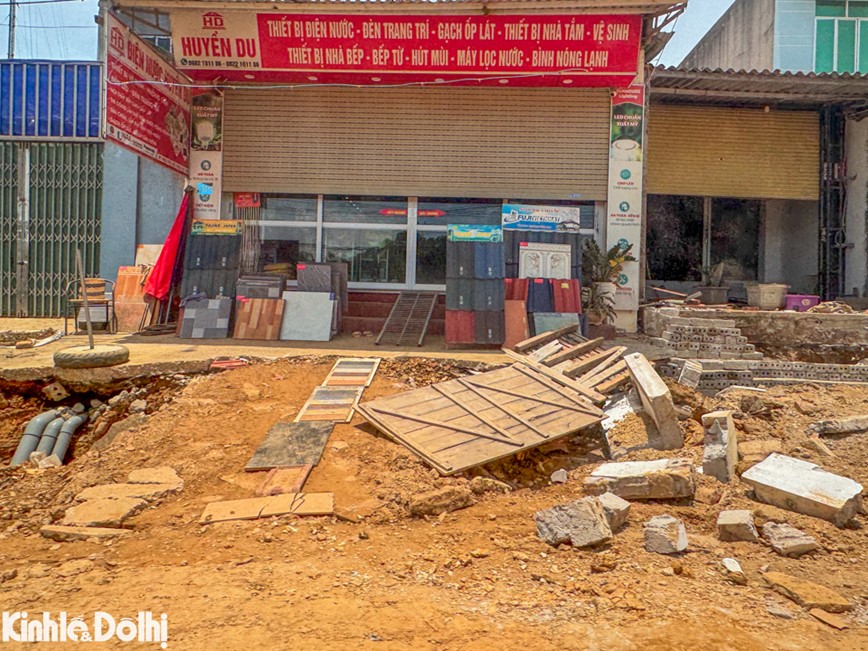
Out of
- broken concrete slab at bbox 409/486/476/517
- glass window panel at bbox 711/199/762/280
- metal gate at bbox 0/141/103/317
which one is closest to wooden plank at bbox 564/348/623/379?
broken concrete slab at bbox 409/486/476/517

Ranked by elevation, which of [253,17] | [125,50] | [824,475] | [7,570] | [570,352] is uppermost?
[253,17]

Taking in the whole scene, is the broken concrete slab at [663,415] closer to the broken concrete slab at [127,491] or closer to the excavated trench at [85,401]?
the broken concrete slab at [127,491]

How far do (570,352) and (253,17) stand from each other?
716 cm

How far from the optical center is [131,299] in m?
9.70

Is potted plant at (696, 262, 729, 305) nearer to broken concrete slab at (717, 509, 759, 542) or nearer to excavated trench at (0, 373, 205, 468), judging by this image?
broken concrete slab at (717, 509, 759, 542)

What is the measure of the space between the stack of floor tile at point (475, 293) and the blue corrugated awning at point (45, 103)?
809cm

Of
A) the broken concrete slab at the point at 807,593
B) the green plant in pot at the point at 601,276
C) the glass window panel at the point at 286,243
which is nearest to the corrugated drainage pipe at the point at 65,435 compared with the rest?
the glass window panel at the point at 286,243

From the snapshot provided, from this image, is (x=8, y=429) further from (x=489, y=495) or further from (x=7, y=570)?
(x=489, y=495)

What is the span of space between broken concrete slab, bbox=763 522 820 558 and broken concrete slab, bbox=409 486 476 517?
1875mm

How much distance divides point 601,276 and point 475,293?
228 centimetres

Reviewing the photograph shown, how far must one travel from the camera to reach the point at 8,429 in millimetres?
6273

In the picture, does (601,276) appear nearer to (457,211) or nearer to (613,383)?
(457,211)

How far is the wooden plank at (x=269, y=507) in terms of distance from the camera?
12.2 feet

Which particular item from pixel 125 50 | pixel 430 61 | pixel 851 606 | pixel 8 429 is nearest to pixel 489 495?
pixel 851 606
